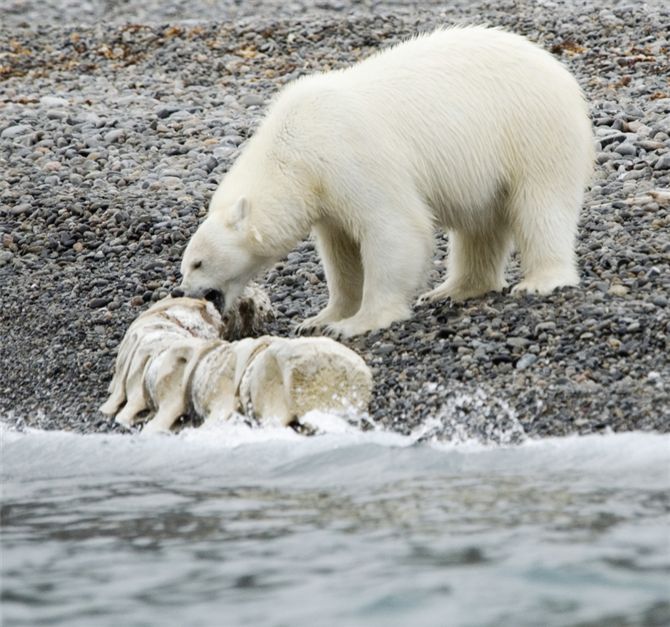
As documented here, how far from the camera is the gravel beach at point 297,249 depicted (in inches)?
261

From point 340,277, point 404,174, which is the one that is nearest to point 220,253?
point 340,277

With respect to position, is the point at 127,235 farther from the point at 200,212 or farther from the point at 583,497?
the point at 583,497

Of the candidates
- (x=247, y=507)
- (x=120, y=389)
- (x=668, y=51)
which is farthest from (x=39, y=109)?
(x=247, y=507)

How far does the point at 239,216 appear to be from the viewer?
24.9 ft

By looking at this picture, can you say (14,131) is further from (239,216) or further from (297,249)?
(239,216)

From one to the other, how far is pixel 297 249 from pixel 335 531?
17.3 feet

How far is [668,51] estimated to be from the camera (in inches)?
539

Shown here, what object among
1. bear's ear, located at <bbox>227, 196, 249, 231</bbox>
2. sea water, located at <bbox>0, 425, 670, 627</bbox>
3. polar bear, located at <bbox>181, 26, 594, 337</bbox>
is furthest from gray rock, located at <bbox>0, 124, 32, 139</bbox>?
sea water, located at <bbox>0, 425, 670, 627</bbox>

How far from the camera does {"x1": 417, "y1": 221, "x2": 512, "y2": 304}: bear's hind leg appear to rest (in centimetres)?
820

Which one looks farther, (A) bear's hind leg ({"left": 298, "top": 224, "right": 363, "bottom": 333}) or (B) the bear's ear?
(A) bear's hind leg ({"left": 298, "top": 224, "right": 363, "bottom": 333})

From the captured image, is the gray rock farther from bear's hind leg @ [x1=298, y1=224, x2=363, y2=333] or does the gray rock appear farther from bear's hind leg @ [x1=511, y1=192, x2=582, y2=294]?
bear's hind leg @ [x1=511, y1=192, x2=582, y2=294]

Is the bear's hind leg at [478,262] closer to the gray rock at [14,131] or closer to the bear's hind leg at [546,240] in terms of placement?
the bear's hind leg at [546,240]

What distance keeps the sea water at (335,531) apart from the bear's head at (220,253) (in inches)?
Answer: 53.0

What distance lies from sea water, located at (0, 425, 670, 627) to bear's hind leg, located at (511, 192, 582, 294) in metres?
1.92
